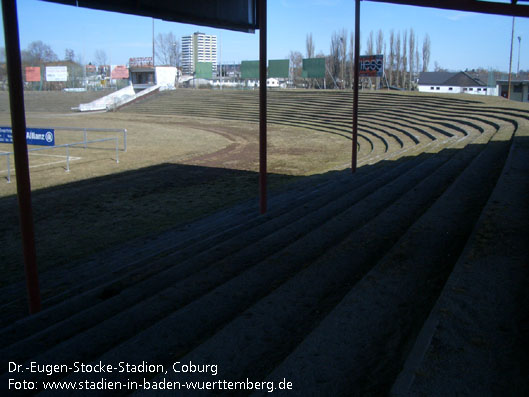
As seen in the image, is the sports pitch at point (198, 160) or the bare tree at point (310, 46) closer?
the sports pitch at point (198, 160)

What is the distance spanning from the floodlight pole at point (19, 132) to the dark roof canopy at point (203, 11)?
345 centimetres

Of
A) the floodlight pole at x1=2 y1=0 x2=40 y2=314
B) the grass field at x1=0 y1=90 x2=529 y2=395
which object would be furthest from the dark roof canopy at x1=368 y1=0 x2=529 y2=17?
the floodlight pole at x1=2 y1=0 x2=40 y2=314

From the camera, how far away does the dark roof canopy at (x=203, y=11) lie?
7.96 m

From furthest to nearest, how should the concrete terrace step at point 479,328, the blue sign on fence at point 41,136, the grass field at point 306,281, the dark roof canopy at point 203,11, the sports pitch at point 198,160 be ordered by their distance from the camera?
the blue sign on fence at point 41,136
the sports pitch at point 198,160
the dark roof canopy at point 203,11
the grass field at point 306,281
the concrete terrace step at point 479,328

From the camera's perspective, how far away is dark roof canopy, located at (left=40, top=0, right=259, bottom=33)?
7.96 meters

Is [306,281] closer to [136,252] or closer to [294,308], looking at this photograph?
[294,308]

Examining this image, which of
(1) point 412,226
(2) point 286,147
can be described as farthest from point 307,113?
(1) point 412,226

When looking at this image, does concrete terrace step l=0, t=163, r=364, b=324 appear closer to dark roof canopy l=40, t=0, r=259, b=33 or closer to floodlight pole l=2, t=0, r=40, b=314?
floodlight pole l=2, t=0, r=40, b=314

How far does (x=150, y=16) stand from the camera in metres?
8.46

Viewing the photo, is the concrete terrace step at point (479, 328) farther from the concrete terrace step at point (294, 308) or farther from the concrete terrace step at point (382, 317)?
the concrete terrace step at point (294, 308)

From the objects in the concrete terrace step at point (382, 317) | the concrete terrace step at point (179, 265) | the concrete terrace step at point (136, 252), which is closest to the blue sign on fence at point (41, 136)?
the concrete terrace step at point (136, 252)

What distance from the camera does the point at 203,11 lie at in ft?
29.8

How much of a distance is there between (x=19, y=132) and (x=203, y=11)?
5.71 metres

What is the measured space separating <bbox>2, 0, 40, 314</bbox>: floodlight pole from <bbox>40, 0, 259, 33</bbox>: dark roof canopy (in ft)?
11.3
